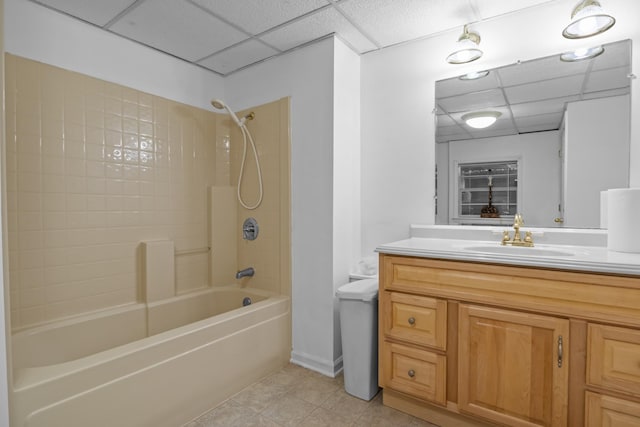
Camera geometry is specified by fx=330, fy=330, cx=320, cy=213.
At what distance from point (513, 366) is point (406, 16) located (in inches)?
76.3

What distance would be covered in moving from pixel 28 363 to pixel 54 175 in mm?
1024

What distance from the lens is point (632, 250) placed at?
1470 millimetres

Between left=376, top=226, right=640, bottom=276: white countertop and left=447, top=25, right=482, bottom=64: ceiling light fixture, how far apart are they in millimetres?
1023

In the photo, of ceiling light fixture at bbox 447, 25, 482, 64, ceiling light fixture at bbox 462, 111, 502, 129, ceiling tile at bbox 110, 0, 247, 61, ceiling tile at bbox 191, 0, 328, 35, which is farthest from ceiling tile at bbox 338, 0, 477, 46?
ceiling tile at bbox 110, 0, 247, 61

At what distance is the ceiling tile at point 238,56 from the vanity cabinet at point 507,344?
5.61ft

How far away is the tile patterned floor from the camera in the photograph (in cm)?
171

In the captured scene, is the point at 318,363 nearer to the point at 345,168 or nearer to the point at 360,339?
the point at 360,339

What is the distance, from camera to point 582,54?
1772 mm

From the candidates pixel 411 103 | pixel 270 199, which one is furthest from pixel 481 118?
pixel 270 199

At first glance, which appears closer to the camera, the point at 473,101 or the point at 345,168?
the point at 473,101

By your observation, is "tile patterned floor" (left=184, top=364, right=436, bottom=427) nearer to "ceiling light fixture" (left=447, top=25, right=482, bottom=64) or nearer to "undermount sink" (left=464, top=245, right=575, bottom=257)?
"undermount sink" (left=464, top=245, right=575, bottom=257)

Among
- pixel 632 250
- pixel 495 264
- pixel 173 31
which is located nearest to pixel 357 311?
pixel 495 264

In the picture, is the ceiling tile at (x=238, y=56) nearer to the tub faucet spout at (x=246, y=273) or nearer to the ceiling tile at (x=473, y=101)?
the ceiling tile at (x=473, y=101)

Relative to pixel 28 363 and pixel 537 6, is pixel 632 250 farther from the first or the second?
pixel 28 363
